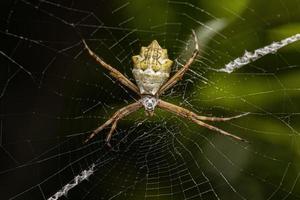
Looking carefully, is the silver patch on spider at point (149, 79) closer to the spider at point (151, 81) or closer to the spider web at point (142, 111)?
the spider at point (151, 81)

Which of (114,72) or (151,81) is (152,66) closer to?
(151,81)

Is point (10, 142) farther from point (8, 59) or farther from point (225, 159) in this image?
point (225, 159)

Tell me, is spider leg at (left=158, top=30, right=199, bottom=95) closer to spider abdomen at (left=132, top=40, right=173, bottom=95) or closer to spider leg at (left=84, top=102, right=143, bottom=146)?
spider abdomen at (left=132, top=40, right=173, bottom=95)

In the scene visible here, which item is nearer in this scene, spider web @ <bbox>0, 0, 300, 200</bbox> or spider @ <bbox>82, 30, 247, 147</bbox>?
spider web @ <bbox>0, 0, 300, 200</bbox>

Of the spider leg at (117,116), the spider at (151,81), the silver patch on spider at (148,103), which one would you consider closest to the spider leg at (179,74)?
the spider at (151,81)

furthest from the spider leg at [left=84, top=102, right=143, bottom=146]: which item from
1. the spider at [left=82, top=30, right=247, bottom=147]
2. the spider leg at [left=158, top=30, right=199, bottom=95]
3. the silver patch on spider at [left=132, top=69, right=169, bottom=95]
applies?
the spider leg at [left=158, top=30, right=199, bottom=95]

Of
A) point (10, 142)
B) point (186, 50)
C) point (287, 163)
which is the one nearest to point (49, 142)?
point (10, 142)

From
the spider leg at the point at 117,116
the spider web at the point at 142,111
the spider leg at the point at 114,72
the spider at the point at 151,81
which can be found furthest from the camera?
the spider leg at the point at 117,116
